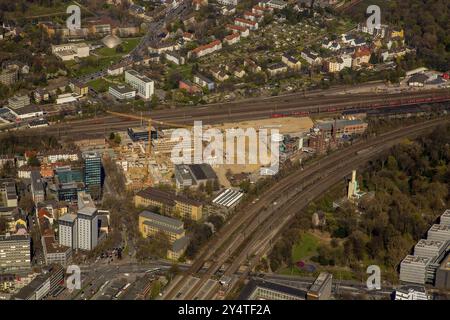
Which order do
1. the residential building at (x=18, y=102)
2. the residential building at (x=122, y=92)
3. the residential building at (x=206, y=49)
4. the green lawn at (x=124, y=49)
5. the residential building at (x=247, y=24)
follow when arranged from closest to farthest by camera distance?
the residential building at (x=18, y=102) → the residential building at (x=122, y=92) → the residential building at (x=206, y=49) → the green lawn at (x=124, y=49) → the residential building at (x=247, y=24)

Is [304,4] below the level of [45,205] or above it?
above

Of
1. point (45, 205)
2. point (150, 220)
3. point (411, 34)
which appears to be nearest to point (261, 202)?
point (150, 220)

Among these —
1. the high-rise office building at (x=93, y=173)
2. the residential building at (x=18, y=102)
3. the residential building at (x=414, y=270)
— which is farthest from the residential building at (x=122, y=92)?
the residential building at (x=414, y=270)

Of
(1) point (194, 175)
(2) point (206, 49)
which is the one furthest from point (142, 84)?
(1) point (194, 175)

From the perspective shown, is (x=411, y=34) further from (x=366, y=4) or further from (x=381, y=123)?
(x=381, y=123)

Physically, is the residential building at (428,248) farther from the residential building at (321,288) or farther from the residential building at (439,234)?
the residential building at (321,288)

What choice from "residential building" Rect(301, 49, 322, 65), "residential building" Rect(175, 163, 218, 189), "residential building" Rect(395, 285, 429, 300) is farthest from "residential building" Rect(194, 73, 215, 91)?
"residential building" Rect(395, 285, 429, 300)
